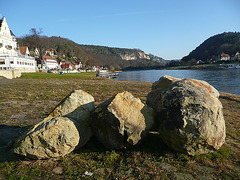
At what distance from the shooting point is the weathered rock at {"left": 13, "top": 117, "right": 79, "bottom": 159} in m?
3.76

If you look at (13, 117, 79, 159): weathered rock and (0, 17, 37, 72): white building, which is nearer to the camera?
(13, 117, 79, 159): weathered rock

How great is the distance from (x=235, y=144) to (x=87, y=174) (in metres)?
4.50

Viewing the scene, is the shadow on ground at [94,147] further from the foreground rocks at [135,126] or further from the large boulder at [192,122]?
the large boulder at [192,122]

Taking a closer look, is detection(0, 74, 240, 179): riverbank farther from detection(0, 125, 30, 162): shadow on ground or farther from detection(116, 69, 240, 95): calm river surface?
detection(116, 69, 240, 95): calm river surface

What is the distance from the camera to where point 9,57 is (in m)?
45.6

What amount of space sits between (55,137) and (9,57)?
52.9 m

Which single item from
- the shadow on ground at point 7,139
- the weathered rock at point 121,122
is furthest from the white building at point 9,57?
the weathered rock at point 121,122

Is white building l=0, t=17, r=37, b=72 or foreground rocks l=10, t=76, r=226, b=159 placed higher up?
white building l=0, t=17, r=37, b=72

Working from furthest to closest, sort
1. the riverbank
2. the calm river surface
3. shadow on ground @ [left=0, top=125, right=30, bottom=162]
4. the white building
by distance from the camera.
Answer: the white building → the calm river surface → shadow on ground @ [left=0, top=125, right=30, bottom=162] → the riverbank

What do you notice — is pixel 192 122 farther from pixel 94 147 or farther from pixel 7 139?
pixel 7 139

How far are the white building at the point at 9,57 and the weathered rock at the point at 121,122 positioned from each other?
1953 inches

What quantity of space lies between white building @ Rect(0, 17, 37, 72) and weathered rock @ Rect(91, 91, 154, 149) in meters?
49.6

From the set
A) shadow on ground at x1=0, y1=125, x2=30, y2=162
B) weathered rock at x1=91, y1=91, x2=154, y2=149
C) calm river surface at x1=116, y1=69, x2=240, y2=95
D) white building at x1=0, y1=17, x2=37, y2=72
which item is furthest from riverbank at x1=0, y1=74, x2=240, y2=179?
white building at x1=0, y1=17, x2=37, y2=72

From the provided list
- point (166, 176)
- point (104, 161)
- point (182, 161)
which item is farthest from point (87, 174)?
point (182, 161)
